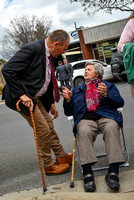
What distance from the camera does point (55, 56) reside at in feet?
11.4

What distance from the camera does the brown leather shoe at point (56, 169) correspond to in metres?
3.64

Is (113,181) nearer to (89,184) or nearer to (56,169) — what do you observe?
(89,184)

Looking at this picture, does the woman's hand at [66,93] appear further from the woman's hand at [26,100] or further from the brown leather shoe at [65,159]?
the brown leather shoe at [65,159]

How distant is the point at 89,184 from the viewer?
9.76ft

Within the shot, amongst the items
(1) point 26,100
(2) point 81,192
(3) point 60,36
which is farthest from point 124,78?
(2) point 81,192

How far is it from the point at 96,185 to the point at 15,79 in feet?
5.17

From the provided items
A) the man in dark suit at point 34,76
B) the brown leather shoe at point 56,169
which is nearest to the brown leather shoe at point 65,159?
the brown leather shoe at point 56,169

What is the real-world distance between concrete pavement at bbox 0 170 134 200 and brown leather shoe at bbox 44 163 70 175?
15.4 inches

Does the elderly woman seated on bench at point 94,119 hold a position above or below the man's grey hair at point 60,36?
below

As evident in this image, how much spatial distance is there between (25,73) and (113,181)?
1.65 metres

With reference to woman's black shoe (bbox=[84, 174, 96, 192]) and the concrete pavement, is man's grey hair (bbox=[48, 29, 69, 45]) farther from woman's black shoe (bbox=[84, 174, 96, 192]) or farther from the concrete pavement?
the concrete pavement

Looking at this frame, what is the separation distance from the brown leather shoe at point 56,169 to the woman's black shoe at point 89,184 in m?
0.68

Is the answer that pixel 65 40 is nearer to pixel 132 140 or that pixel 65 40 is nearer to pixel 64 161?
pixel 64 161

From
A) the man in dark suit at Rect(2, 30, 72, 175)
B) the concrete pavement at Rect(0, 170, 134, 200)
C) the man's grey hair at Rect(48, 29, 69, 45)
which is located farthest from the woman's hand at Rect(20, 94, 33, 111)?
the concrete pavement at Rect(0, 170, 134, 200)
